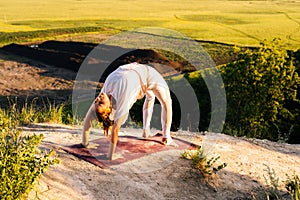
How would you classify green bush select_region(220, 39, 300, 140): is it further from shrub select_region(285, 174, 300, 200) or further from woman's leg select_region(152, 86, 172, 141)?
shrub select_region(285, 174, 300, 200)

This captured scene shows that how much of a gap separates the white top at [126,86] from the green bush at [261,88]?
15.8 metres

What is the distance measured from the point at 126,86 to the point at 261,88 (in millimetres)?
17447

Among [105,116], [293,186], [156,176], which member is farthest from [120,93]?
[293,186]

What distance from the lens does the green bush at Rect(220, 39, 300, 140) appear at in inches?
877

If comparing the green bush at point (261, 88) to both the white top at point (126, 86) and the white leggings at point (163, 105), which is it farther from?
the white top at point (126, 86)

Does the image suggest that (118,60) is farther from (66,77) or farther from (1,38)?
(1,38)

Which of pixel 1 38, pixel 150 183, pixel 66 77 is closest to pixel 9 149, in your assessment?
pixel 150 183

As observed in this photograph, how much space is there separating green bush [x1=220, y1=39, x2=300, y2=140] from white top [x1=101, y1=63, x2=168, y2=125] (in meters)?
15.8

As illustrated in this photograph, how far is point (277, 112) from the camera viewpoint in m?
22.4

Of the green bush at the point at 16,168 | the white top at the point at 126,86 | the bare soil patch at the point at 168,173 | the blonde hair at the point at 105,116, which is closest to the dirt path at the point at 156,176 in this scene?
the bare soil patch at the point at 168,173

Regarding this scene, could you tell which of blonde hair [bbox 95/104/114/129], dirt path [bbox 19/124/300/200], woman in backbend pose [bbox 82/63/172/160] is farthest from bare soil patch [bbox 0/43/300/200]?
blonde hair [bbox 95/104/114/129]

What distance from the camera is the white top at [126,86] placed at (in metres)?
6.37

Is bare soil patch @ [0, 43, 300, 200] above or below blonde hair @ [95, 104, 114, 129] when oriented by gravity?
below

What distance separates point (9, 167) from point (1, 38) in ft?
158
